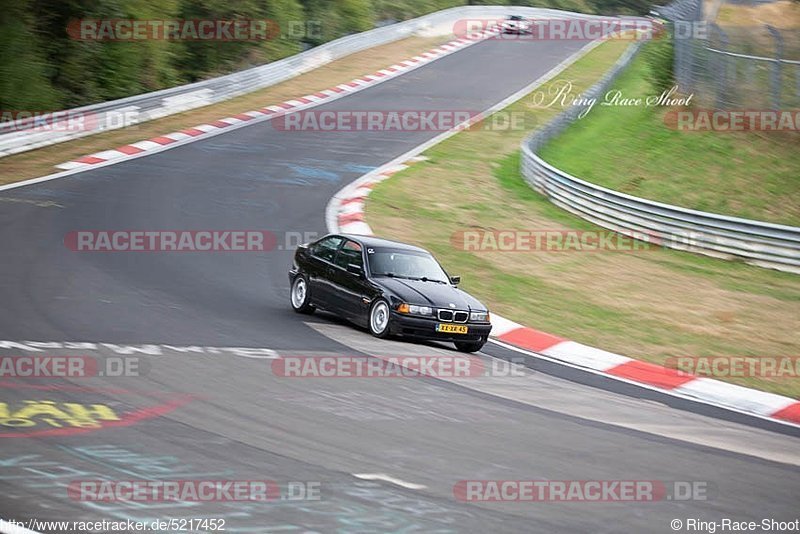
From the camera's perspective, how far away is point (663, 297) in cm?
1750

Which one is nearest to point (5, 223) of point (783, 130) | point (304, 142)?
point (304, 142)

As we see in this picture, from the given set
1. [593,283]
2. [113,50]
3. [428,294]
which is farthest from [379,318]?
[113,50]

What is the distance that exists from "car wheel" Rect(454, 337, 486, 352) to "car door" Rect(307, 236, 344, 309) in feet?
5.97

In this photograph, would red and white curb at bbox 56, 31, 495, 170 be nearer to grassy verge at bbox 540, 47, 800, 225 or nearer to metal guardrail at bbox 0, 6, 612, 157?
metal guardrail at bbox 0, 6, 612, 157

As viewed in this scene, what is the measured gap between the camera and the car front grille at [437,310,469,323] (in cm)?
1313

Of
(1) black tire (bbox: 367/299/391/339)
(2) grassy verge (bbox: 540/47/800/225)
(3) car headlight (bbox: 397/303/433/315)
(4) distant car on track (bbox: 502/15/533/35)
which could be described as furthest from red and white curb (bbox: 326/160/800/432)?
(4) distant car on track (bbox: 502/15/533/35)

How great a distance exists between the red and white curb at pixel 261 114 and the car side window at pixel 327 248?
439 inches

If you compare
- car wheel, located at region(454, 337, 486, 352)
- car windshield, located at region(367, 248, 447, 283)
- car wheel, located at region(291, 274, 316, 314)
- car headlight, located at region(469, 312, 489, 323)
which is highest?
car windshield, located at region(367, 248, 447, 283)

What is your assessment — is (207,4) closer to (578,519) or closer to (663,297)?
(663,297)

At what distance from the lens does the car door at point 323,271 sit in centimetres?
1430

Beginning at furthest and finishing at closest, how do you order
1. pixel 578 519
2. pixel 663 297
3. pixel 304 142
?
pixel 304 142 < pixel 663 297 < pixel 578 519

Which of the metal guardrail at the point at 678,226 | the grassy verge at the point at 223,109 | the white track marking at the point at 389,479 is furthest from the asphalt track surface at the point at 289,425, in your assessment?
the grassy verge at the point at 223,109

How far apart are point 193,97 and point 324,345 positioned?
22.4 m

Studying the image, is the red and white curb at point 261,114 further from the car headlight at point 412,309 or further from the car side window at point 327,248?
the car headlight at point 412,309
